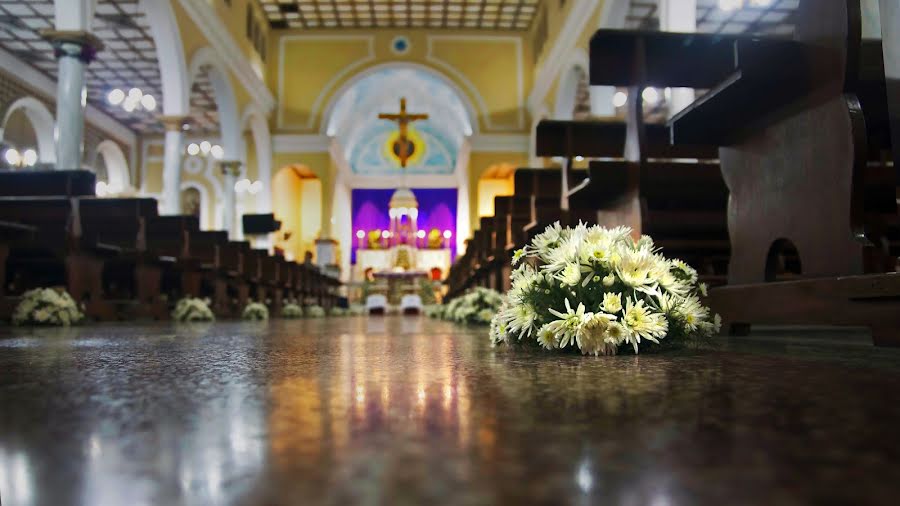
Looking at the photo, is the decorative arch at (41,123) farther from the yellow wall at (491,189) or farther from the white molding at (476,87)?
the yellow wall at (491,189)

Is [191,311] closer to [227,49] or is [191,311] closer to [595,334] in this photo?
[595,334]

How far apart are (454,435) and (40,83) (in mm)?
15751

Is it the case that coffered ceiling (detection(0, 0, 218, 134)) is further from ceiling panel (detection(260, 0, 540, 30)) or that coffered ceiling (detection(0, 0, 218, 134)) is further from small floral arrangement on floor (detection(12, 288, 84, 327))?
small floral arrangement on floor (detection(12, 288, 84, 327))

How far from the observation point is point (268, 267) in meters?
8.58

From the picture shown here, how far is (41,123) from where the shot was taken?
13.8 metres

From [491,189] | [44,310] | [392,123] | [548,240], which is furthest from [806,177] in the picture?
[392,123]

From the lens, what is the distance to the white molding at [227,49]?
10523 millimetres

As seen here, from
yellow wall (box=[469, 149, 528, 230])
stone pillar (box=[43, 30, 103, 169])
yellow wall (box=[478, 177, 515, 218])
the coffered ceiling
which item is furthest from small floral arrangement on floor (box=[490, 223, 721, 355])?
yellow wall (box=[478, 177, 515, 218])

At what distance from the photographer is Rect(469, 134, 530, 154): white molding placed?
16031 millimetres

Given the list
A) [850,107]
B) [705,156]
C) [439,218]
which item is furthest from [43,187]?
[439,218]

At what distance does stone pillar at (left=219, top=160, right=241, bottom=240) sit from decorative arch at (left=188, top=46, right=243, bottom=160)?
18 centimetres

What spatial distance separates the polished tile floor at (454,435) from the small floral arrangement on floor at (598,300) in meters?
0.27

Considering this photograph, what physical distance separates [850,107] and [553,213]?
2368 millimetres

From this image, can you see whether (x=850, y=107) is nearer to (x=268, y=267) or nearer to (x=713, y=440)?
(x=713, y=440)
